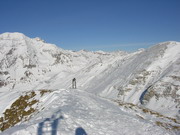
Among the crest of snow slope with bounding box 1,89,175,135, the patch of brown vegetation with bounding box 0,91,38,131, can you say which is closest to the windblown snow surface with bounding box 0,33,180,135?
the crest of snow slope with bounding box 1,89,175,135

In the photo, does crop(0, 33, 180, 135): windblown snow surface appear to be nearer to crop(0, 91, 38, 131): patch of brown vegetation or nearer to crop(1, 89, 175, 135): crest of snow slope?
crop(1, 89, 175, 135): crest of snow slope

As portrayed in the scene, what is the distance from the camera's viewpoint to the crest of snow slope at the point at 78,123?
8345 mm

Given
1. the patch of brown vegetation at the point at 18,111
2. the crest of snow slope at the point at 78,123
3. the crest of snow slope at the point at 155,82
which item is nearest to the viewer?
the crest of snow slope at the point at 78,123

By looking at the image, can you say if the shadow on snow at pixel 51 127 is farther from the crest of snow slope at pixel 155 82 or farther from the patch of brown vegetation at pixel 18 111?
the crest of snow slope at pixel 155 82

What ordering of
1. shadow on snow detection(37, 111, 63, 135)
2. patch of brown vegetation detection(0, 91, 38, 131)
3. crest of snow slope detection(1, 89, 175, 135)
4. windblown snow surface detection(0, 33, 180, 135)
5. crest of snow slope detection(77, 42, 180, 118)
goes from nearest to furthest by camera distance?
shadow on snow detection(37, 111, 63, 135), crest of snow slope detection(1, 89, 175, 135), windblown snow surface detection(0, 33, 180, 135), patch of brown vegetation detection(0, 91, 38, 131), crest of snow slope detection(77, 42, 180, 118)

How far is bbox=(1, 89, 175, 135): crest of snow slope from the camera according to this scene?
8.34 m

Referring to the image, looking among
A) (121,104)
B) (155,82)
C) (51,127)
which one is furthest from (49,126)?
(155,82)

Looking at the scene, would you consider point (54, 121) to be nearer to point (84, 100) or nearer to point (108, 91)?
point (84, 100)

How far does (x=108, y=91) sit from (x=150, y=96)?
21.6 meters

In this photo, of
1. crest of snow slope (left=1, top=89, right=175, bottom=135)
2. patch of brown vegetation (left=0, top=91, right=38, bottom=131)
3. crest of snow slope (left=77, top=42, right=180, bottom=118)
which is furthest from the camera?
crest of snow slope (left=77, top=42, right=180, bottom=118)

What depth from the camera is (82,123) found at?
1009cm

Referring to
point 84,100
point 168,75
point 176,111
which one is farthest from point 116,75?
point 84,100

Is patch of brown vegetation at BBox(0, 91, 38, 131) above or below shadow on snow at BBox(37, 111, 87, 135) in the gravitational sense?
below

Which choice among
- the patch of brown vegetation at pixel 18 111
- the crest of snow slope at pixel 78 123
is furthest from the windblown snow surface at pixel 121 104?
the patch of brown vegetation at pixel 18 111
